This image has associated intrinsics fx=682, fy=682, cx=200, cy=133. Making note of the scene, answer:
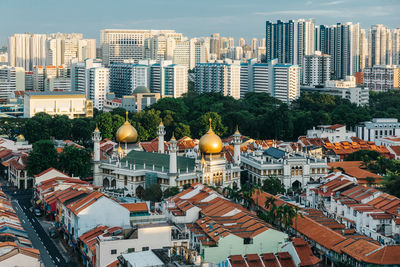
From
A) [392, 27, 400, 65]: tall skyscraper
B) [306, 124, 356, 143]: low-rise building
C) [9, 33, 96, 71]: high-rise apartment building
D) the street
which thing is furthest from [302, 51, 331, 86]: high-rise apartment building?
the street

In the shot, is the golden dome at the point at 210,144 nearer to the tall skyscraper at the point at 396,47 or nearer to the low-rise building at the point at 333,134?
the low-rise building at the point at 333,134

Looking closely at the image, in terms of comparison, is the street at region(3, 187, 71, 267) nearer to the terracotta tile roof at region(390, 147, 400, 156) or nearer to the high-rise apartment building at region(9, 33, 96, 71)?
the terracotta tile roof at region(390, 147, 400, 156)

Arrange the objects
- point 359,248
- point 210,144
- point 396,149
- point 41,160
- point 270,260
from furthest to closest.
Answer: point 396,149 → point 41,160 → point 210,144 → point 359,248 → point 270,260

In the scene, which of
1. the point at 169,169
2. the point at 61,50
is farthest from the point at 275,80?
the point at 61,50

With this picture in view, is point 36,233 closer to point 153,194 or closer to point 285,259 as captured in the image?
point 153,194

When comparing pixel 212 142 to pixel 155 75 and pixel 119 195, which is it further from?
pixel 155 75
